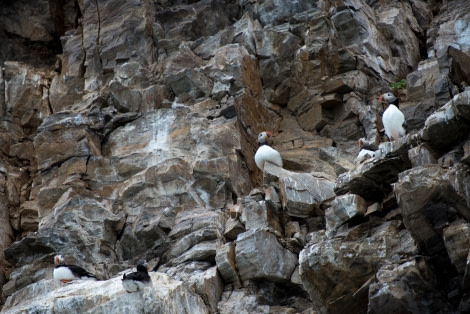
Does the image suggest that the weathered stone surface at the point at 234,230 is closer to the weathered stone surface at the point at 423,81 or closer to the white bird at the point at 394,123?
the white bird at the point at 394,123

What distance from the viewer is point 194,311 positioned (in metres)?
13.0

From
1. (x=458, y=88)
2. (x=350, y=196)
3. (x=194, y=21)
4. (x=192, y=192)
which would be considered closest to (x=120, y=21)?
(x=194, y=21)

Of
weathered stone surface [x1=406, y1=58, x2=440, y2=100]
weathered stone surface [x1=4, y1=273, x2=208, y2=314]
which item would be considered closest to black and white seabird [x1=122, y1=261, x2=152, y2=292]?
weathered stone surface [x1=4, y1=273, x2=208, y2=314]

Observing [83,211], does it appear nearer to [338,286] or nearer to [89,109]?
[89,109]

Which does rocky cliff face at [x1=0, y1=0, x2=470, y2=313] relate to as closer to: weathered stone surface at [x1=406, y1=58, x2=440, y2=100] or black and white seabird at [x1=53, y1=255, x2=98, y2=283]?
weathered stone surface at [x1=406, y1=58, x2=440, y2=100]

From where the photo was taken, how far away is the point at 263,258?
14.2 meters

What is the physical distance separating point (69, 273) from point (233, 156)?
5272mm

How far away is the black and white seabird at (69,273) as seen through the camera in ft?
50.3

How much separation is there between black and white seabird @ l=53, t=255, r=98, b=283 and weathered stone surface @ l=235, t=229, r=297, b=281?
3422 mm

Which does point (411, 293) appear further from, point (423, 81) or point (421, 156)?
point (423, 81)

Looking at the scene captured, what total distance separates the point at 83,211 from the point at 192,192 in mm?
2640

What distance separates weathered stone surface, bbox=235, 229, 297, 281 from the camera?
46.4ft

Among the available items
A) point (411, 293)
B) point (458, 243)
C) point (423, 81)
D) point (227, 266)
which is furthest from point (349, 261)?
point (423, 81)

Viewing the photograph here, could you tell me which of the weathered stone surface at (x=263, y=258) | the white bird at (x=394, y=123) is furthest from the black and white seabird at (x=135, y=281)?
the white bird at (x=394, y=123)
